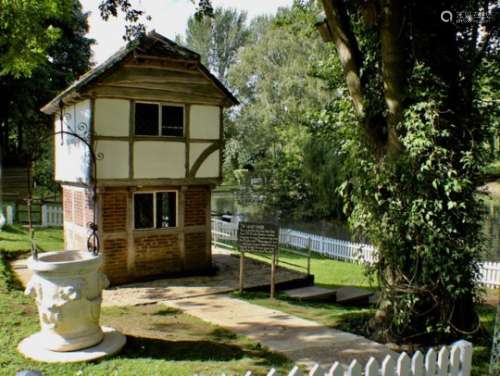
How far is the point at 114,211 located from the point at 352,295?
624 cm

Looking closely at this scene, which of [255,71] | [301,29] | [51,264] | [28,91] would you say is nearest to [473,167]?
[51,264]

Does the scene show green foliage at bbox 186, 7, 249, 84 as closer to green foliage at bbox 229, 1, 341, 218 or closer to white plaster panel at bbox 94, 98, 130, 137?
green foliage at bbox 229, 1, 341, 218

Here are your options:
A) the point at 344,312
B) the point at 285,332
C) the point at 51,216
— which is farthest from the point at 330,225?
the point at 285,332

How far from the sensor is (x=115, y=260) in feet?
37.9

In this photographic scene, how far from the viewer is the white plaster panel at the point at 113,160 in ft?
37.0

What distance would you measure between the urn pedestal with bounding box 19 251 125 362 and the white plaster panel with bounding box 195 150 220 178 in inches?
251

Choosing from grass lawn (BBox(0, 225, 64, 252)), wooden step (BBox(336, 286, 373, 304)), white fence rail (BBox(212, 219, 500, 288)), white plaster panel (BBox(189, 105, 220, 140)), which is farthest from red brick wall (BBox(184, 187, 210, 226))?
white fence rail (BBox(212, 219, 500, 288))

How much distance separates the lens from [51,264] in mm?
6098

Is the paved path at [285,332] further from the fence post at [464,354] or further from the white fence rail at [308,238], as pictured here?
the white fence rail at [308,238]

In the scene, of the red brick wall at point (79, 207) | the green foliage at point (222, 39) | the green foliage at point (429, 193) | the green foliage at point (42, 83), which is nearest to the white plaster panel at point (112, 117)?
the red brick wall at point (79, 207)

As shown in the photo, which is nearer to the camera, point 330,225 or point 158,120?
point 158,120

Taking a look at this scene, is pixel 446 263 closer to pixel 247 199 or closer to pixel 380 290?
pixel 380 290

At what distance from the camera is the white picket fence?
13.7 feet

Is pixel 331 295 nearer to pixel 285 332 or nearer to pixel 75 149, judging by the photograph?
pixel 285 332
